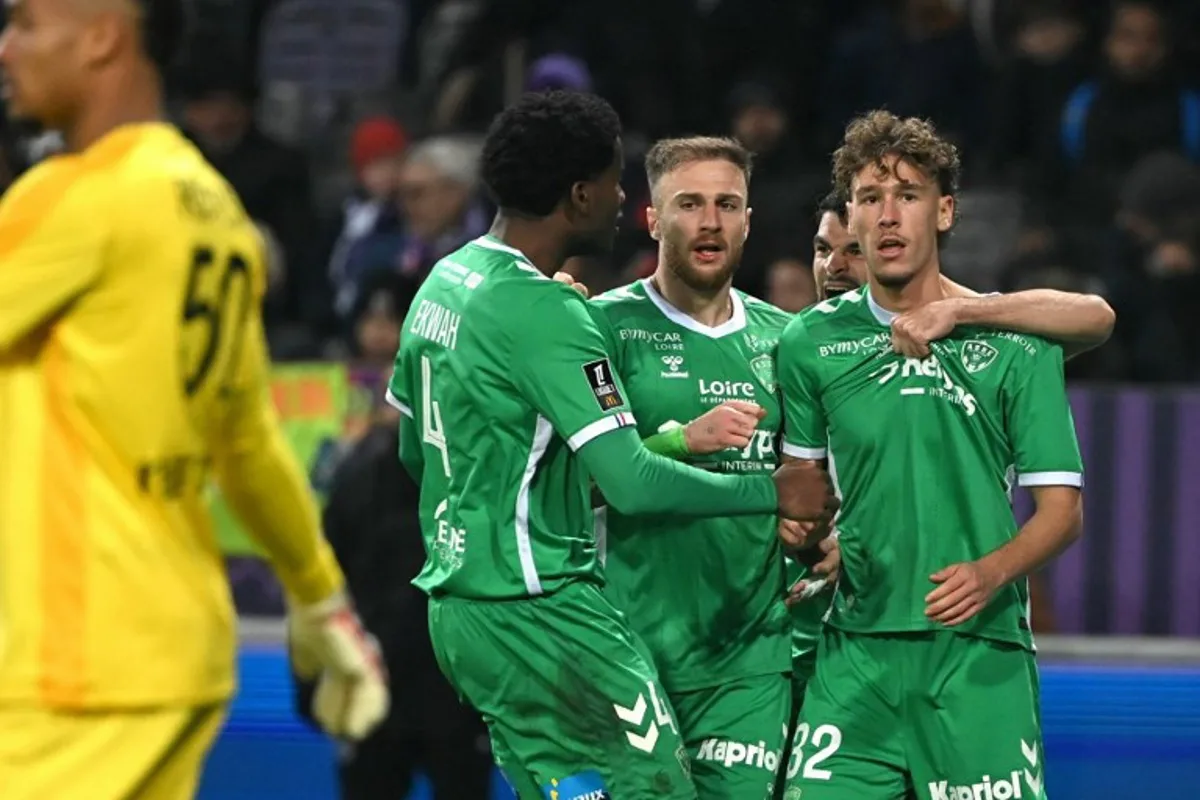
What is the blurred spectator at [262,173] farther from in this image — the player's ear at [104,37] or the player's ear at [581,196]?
the player's ear at [104,37]

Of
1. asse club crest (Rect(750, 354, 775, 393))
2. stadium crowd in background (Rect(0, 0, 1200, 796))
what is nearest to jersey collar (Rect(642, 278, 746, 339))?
asse club crest (Rect(750, 354, 775, 393))

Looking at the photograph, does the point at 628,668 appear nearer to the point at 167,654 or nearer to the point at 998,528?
the point at 998,528

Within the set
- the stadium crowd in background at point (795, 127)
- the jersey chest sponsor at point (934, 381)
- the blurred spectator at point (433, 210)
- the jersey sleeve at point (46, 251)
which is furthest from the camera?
the blurred spectator at point (433, 210)

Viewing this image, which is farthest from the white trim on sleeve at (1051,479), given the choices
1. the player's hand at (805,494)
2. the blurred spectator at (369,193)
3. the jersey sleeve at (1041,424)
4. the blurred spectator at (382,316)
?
the blurred spectator at (369,193)

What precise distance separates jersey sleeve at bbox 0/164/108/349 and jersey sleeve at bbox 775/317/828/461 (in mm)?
2321

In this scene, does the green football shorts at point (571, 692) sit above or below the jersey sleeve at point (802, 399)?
below

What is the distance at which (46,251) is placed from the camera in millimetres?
3875

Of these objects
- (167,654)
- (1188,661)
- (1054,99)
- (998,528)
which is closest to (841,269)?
(998,528)

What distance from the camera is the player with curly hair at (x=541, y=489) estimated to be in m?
5.42

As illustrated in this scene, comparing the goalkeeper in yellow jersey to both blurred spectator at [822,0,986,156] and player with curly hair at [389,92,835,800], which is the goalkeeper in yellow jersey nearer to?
player with curly hair at [389,92,835,800]

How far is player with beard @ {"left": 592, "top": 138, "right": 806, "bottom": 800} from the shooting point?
6031 mm

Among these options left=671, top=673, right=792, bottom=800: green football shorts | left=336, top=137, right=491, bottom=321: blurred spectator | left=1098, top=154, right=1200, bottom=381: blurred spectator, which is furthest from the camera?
left=336, top=137, right=491, bottom=321: blurred spectator

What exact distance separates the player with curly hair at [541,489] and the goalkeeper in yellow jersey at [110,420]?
1.39 m

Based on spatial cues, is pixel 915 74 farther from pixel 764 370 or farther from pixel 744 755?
pixel 744 755
